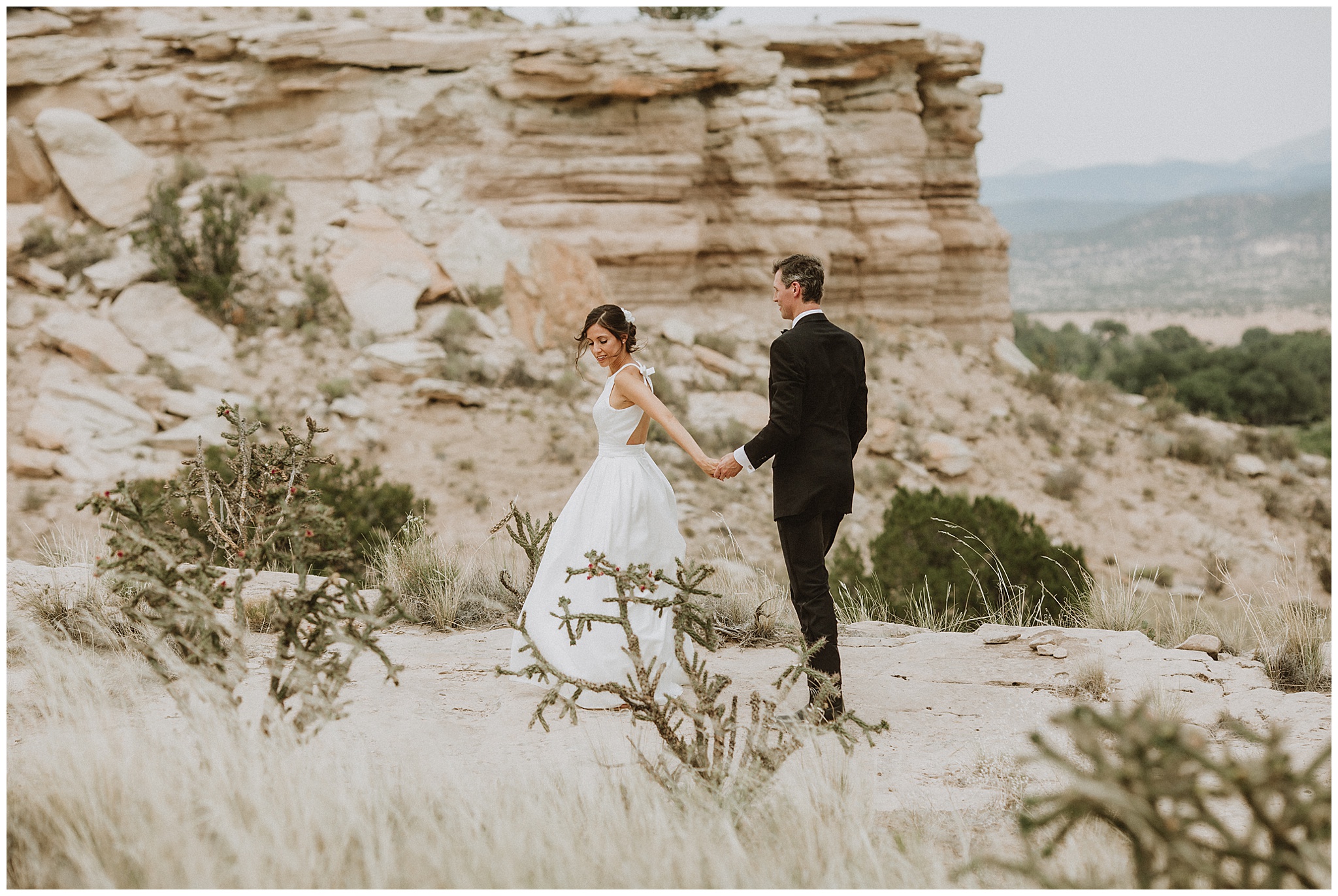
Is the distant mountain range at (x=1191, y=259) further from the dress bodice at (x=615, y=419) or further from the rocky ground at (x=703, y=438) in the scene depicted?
the dress bodice at (x=615, y=419)

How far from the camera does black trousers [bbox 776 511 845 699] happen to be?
428 cm

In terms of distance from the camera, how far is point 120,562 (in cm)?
318

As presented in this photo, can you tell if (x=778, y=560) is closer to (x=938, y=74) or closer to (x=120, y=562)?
(x=120, y=562)

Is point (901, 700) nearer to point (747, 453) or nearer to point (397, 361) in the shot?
point (747, 453)

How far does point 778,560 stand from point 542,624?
7938mm

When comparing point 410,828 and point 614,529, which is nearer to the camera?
point 410,828

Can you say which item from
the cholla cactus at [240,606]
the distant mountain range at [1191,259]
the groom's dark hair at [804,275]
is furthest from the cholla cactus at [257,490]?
the distant mountain range at [1191,259]

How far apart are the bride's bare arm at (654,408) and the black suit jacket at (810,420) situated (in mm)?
265

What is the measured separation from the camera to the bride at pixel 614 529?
450cm

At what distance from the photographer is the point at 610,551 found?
14.8 ft

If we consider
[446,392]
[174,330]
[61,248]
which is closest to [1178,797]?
[446,392]

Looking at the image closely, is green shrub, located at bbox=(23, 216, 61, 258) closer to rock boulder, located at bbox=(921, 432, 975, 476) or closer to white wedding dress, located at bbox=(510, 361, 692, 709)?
white wedding dress, located at bbox=(510, 361, 692, 709)

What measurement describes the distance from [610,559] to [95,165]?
51.4 feet

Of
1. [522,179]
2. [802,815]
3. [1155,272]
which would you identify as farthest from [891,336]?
[1155,272]
